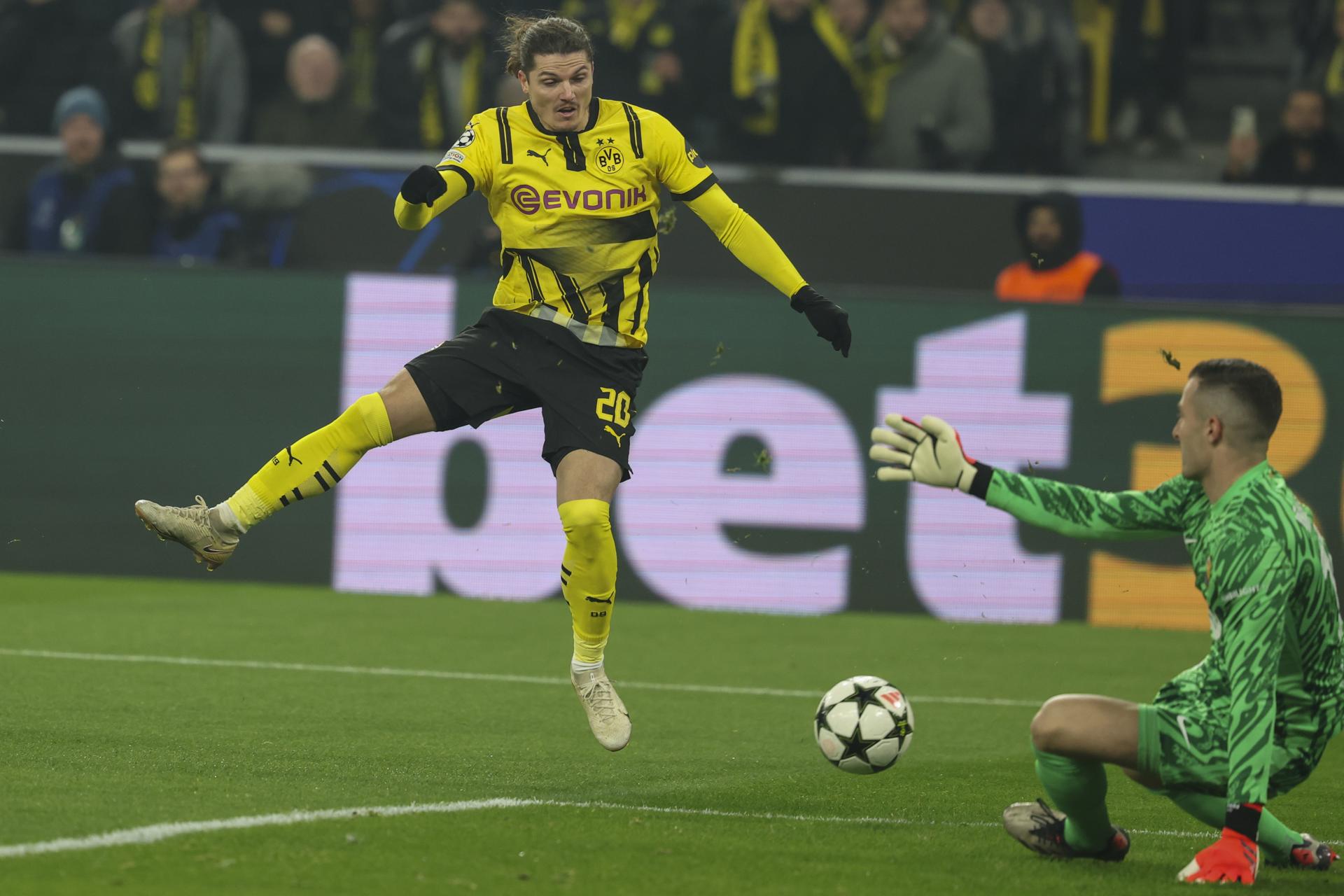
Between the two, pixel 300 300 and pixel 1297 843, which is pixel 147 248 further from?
pixel 1297 843

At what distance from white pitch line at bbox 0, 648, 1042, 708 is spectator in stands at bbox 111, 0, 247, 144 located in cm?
626

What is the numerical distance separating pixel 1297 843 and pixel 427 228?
8.31 metres

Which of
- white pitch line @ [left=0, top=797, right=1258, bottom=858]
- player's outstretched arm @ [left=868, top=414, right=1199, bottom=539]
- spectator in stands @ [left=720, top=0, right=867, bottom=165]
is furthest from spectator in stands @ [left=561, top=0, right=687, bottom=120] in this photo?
player's outstretched arm @ [left=868, top=414, right=1199, bottom=539]

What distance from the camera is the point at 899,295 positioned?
11.1 m

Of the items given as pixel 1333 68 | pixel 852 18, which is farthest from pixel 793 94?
pixel 1333 68

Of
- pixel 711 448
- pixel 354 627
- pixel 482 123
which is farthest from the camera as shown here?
pixel 711 448

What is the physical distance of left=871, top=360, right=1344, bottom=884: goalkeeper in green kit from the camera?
14.8ft

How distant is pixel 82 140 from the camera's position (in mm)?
12797

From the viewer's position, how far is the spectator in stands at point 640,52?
13469 mm

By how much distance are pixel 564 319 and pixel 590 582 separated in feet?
2.81

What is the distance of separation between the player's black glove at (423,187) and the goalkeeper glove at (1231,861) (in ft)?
9.78

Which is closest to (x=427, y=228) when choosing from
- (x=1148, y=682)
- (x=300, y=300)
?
(x=300, y=300)

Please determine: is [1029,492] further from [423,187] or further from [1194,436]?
[423,187]

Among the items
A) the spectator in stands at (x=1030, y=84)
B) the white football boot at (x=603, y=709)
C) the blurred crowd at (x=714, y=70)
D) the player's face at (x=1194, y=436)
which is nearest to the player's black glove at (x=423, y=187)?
the white football boot at (x=603, y=709)
